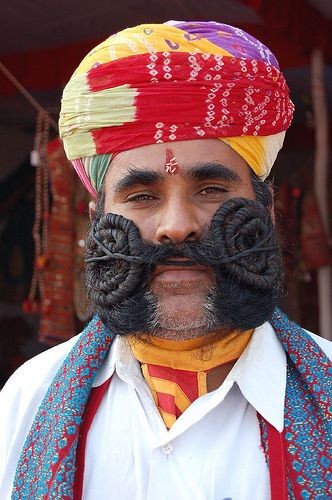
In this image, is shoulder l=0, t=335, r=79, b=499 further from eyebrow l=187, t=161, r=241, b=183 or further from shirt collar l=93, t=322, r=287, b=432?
eyebrow l=187, t=161, r=241, b=183

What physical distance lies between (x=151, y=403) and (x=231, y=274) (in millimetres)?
364

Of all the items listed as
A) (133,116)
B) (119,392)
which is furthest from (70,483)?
(133,116)

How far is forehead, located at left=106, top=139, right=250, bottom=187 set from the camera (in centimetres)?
169

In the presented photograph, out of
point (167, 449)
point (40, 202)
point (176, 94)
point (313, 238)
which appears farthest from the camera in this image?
point (313, 238)

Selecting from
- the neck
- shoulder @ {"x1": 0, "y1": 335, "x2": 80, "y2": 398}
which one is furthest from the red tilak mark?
shoulder @ {"x1": 0, "y1": 335, "x2": 80, "y2": 398}

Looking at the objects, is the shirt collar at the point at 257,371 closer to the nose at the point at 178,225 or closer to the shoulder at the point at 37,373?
the shoulder at the point at 37,373

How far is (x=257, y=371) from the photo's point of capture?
1688mm

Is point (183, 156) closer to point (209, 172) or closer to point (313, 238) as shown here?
point (209, 172)

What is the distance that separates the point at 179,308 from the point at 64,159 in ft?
8.19

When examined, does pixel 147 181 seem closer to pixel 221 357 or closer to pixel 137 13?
pixel 221 357

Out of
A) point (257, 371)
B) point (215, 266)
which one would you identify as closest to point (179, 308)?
point (215, 266)

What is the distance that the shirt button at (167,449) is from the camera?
160 cm

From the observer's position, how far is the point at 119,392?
1771 millimetres

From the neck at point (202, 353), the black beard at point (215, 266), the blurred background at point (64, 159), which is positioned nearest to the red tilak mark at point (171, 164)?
the black beard at point (215, 266)
